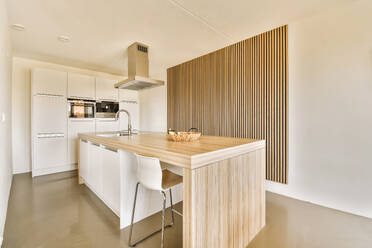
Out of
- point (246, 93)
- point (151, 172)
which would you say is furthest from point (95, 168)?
point (246, 93)

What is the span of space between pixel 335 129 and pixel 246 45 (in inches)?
70.0

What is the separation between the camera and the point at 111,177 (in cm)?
189

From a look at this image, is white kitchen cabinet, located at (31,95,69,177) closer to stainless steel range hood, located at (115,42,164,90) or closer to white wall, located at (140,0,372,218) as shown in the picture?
stainless steel range hood, located at (115,42,164,90)

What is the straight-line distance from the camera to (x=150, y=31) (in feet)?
8.48

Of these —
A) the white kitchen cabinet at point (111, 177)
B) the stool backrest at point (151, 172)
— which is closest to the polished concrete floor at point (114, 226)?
the white kitchen cabinet at point (111, 177)

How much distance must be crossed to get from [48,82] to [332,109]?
489 centimetres

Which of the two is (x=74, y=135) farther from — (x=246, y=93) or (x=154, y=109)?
(x=246, y=93)

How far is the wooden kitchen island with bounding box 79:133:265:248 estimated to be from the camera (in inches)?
41.4

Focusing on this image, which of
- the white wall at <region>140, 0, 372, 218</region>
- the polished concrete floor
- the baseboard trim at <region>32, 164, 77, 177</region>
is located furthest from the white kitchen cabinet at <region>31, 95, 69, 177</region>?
Answer: the white wall at <region>140, 0, 372, 218</region>

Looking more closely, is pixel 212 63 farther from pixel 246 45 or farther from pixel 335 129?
pixel 335 129

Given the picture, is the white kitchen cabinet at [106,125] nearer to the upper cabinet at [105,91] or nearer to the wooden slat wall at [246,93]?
the upper cabinet at [105,91]

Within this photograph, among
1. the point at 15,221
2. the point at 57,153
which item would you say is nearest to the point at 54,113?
the point at 57,153

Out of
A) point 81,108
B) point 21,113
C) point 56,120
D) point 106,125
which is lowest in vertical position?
point 106,125

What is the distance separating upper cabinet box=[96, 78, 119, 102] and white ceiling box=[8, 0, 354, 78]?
2.89ft
